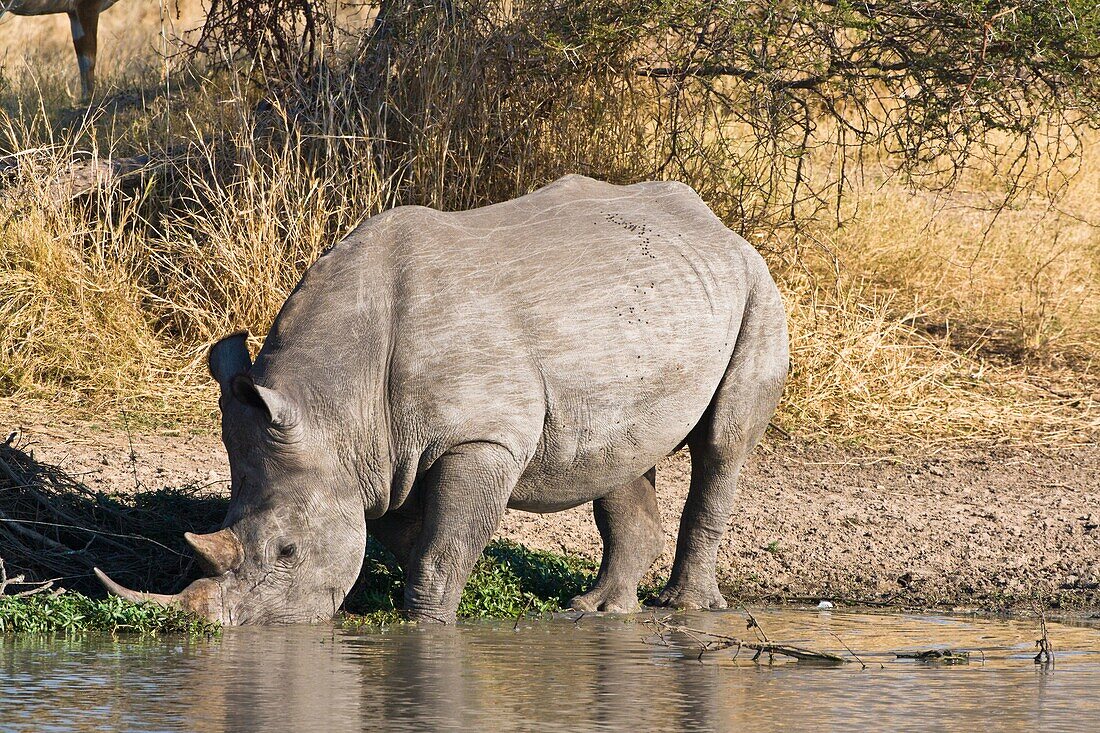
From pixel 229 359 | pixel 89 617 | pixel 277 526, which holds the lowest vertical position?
pixel 89 617

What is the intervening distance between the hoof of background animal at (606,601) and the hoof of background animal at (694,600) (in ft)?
0.52

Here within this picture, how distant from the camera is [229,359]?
584cm

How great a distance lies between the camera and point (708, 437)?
669cm

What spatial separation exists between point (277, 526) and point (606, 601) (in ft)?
5.35

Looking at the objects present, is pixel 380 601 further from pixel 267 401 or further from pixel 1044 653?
pixel 1044 653

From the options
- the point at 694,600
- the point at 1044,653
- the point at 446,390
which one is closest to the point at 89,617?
the point at 446,390

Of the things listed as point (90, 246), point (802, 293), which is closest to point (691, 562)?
point (802, 293)

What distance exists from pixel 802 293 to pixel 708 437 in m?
4.23

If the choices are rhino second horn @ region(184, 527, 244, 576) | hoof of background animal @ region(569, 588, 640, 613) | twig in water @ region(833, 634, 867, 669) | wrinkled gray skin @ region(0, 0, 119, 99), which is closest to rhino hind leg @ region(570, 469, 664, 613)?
hoof of background animal @ region(569, 588, 640, 613)

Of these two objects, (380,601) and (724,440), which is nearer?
(380,601)

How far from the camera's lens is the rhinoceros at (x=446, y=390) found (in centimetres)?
562

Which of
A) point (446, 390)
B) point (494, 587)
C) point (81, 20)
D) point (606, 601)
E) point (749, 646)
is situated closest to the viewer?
point (749, 646)

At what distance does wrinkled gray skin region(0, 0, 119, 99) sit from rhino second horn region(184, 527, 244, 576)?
965 cm

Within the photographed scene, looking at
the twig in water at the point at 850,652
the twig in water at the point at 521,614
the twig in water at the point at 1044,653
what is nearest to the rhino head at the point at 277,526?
the twig in water at the point at 521,614
